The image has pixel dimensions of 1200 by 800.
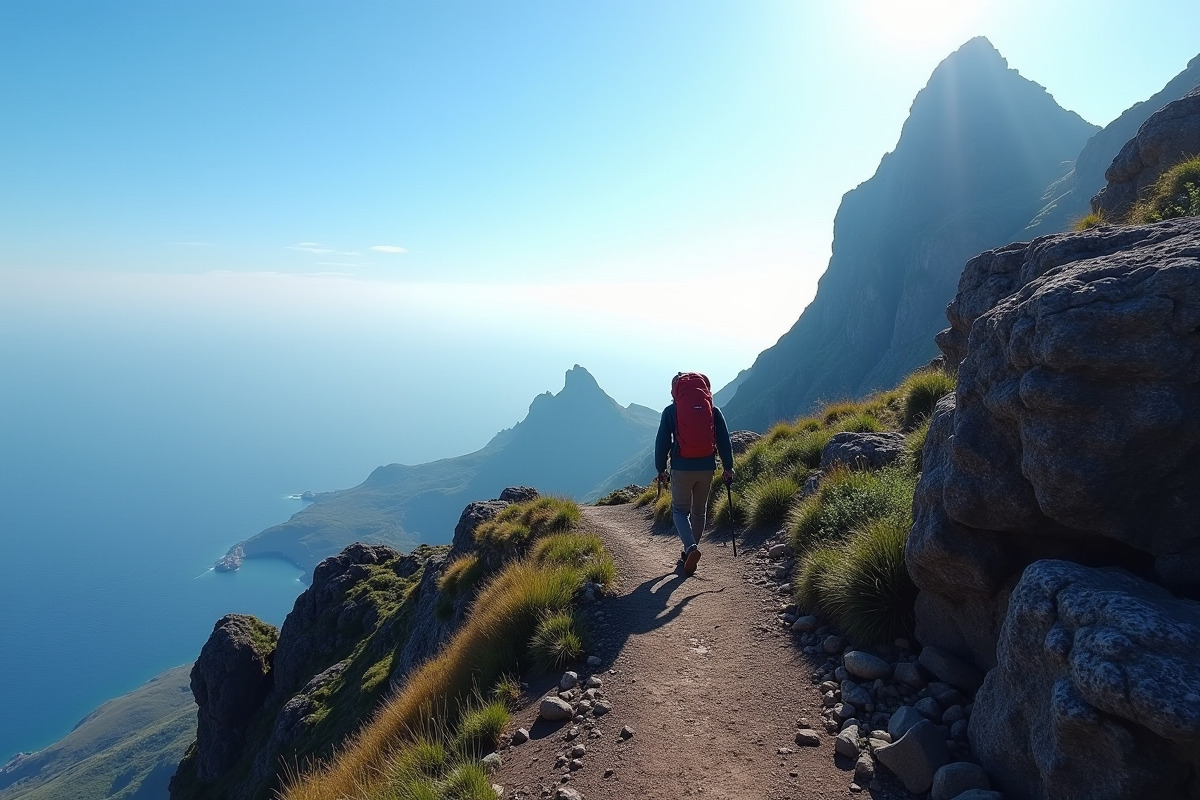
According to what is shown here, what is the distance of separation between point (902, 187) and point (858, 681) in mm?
186173

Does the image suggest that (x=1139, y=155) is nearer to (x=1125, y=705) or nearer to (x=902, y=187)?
(x=1125, y=705)

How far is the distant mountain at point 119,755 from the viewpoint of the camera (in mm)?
89250

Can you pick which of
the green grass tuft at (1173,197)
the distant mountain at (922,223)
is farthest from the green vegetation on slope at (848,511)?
the distant mountain at (922,223)

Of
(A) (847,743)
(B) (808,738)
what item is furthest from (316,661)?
(A) (847,743)

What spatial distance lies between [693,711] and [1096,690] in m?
4.10

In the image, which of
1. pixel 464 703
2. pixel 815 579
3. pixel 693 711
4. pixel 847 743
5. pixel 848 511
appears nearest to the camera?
pixel 847 743

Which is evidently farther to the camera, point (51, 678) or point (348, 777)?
point (51, 678)

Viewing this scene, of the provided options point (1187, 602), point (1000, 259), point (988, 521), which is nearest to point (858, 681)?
point (988, 521)

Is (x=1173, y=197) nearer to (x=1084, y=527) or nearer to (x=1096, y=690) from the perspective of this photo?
(x=1084, y=527)

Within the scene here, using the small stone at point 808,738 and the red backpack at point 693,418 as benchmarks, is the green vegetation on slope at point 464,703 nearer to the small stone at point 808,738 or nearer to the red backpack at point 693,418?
the red backpack at point 693,418

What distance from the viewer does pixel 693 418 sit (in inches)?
417

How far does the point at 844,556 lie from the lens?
298 inches

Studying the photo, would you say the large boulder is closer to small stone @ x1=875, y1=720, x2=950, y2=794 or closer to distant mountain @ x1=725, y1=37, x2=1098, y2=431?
small stone @ x1=875, y1=720, x2=950, y2=794

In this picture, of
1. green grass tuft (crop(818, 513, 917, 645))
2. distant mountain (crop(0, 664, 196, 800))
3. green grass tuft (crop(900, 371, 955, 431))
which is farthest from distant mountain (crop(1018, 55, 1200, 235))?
distant mountain (crop(0, 664, 196, 800))
